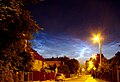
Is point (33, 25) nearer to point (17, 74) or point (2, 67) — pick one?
point (2, 67)

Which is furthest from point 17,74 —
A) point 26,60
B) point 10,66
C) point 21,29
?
point 21,29

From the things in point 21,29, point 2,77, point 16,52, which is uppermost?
point 21,29

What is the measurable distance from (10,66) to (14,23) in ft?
14.2

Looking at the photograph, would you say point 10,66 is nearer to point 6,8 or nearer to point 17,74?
point 17,74

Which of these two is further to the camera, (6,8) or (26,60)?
(26,60)

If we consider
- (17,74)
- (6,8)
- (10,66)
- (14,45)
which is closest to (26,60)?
(17,74)

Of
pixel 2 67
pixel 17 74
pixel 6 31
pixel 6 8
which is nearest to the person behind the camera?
pixel 6 8

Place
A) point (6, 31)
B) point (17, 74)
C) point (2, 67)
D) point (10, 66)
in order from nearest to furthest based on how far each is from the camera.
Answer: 1. point (6, 31)
2. point (2, 67)
3. point (10, 66)
4. point (17, 74)

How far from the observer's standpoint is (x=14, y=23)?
16.4 metres

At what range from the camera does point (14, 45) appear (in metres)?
18.1

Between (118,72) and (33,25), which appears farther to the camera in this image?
(118,72)

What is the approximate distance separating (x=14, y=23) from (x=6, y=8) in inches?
122

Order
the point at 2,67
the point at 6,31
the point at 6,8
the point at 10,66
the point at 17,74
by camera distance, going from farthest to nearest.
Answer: the point at 17,74, the point at 10,66, the point at 2,67, the point at 6,31, the point at 6,8

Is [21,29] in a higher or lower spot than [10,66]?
higher
